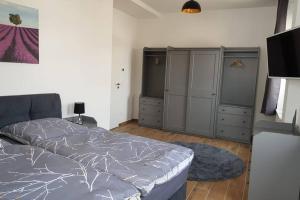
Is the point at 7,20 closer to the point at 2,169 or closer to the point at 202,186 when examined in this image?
the point at 2,169

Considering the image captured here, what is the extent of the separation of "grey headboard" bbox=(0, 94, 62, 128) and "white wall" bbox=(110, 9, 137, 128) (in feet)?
7.02

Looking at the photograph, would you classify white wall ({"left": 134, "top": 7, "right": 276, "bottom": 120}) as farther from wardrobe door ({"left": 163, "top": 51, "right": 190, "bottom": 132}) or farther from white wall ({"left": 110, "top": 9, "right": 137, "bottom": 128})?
wardrobe door ({"left": 163, "top": 51, "right": 190, "bottom": 132})

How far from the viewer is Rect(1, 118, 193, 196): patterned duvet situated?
1.68 m

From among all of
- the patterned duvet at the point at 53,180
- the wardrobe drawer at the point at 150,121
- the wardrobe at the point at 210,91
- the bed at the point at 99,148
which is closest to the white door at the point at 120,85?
the wardrobe drawer at the point at 150,121

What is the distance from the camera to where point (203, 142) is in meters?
4.56

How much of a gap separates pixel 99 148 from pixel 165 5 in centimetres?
381

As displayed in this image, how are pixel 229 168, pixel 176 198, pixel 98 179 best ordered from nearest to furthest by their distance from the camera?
pixel 98 179 → pixel 176 198 → pixel 229 168

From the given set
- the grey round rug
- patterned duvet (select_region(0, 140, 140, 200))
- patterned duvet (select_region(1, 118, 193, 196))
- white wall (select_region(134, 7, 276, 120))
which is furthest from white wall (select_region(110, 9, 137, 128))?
patterned duvet (select_region(0, 140, 140, 200))

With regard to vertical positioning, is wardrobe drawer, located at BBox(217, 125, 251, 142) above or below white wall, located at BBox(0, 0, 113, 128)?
below

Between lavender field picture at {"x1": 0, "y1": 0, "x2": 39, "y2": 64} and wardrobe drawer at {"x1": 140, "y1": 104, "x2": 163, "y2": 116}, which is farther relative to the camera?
wardrobe drawer at {"x1": 140, "y1": 104, "x2": 163, "y2": 116}

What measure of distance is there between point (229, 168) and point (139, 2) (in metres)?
3.50

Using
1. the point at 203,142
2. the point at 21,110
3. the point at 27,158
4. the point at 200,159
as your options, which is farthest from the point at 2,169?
the point at 203,142

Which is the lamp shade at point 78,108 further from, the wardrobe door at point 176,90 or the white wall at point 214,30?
the white wall at point 214,30

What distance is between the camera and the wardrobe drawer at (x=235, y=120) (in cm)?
456
